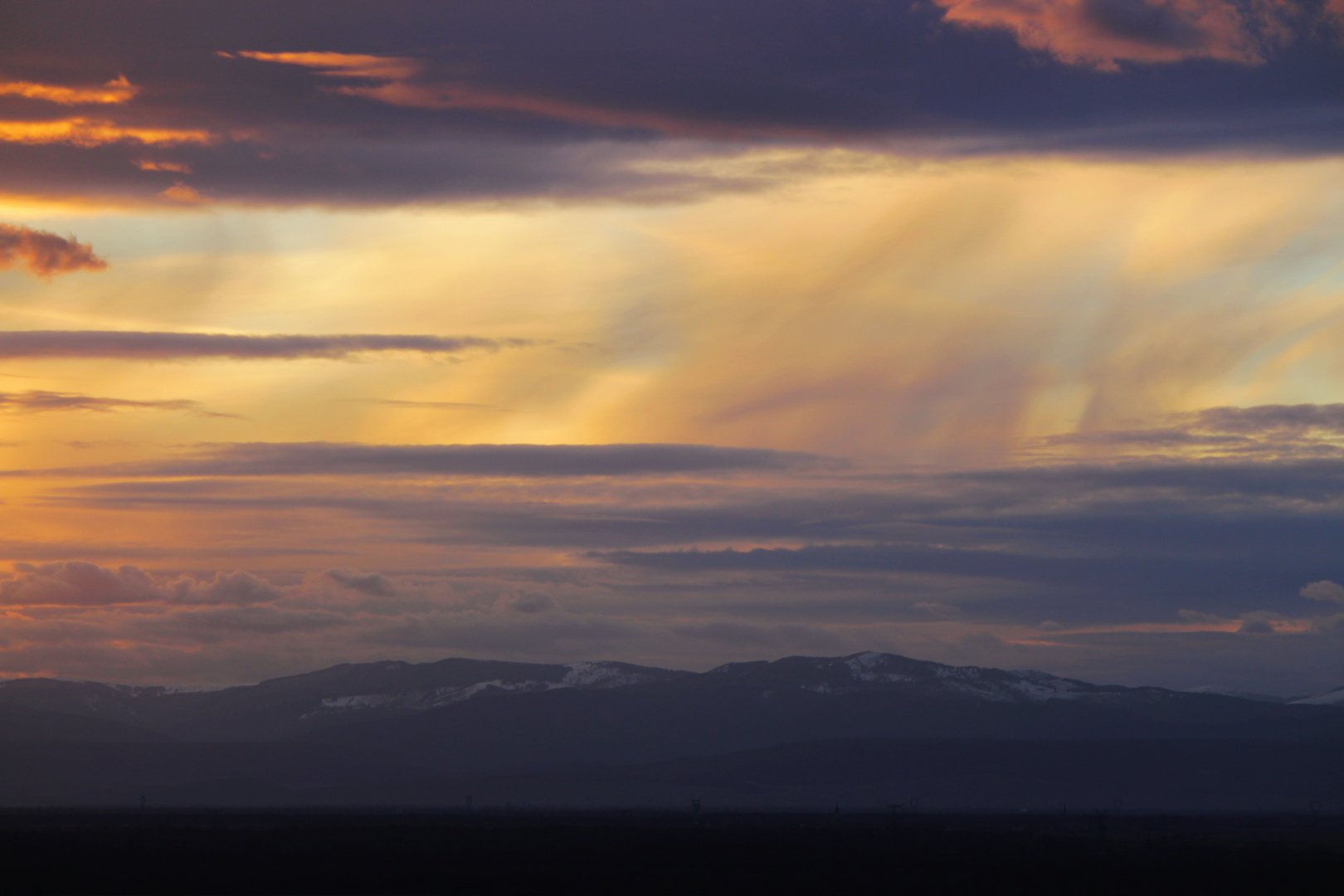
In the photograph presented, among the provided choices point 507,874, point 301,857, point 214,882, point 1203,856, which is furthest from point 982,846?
point 214,882

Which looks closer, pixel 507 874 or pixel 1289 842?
pixel 507 874

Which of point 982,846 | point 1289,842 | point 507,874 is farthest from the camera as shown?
point 1289,842

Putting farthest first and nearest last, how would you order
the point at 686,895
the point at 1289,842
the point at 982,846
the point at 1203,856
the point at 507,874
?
the point at 1289,842
the point at 982,846
the point at 1203,856
the point at 507,874
the point at 686,895

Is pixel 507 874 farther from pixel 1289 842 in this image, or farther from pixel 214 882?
pixel 1289 842

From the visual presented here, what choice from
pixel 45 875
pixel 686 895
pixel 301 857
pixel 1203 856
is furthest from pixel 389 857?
pixel 1203 856

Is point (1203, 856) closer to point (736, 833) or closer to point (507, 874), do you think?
point (736, 833)

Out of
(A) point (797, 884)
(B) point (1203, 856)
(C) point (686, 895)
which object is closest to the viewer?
(C) point (686, 895)
